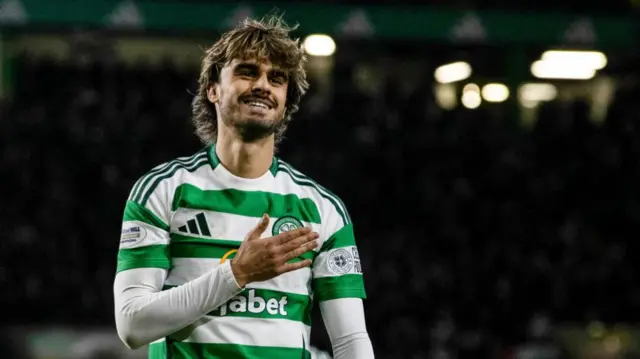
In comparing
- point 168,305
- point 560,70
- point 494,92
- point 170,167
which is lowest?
point 168,305

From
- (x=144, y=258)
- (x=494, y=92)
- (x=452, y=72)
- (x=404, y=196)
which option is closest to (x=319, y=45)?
(x=452, y=72)

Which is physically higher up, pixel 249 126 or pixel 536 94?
pixel 536 94

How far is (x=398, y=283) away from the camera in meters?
9.44

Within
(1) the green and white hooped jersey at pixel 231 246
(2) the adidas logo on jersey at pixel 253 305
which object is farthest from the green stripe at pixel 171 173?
(2) the adidas logo on jersey at pixel 253 305

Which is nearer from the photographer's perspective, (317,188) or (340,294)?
(340,294)

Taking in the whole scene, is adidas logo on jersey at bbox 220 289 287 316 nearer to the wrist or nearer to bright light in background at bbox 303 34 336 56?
the wrist

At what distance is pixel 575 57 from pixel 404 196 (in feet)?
7.62

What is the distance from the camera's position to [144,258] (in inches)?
114

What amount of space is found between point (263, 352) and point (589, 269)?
756 cm

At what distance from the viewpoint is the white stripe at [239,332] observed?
9.53 feet

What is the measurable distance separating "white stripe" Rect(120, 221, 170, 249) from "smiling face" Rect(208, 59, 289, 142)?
0.38m

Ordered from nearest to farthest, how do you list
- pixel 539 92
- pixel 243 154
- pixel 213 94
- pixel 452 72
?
1. pixel 243 154
2. pixel 213 94
3. pixel 452 72
4. pixel 539 92

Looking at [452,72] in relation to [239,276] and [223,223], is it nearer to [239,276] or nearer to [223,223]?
[223,223]

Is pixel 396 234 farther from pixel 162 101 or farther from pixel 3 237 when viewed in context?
pixel 3 237
